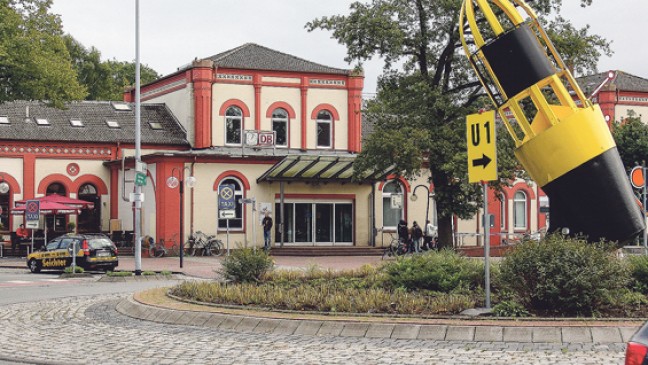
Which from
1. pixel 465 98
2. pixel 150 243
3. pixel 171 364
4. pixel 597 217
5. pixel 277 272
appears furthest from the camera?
pixel 150 243

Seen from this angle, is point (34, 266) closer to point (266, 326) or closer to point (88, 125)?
point (88, 125)

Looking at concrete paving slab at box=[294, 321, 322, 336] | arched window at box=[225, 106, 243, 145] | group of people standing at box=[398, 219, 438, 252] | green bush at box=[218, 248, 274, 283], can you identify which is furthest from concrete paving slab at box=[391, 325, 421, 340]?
arched window at box=[225, 106, 243, 145]

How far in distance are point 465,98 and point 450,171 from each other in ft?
12.9

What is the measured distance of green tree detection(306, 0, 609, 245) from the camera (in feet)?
113

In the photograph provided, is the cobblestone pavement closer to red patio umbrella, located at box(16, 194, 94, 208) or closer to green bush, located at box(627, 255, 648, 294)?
green bush, located at box(627, 255, 648, 294)

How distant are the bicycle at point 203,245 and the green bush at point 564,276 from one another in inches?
1190

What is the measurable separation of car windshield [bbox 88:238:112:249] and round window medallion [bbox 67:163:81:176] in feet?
50.8

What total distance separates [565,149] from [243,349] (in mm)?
11800

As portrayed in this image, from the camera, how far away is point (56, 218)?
4703cm

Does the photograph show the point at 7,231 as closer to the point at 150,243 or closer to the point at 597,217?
the point at 150,243

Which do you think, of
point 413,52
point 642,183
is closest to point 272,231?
point 413,52

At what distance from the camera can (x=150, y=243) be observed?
4247 centimetres

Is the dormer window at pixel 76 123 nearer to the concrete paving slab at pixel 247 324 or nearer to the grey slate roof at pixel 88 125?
the grey slate roof at pixel 88 125

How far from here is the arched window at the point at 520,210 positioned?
51.6 metres
